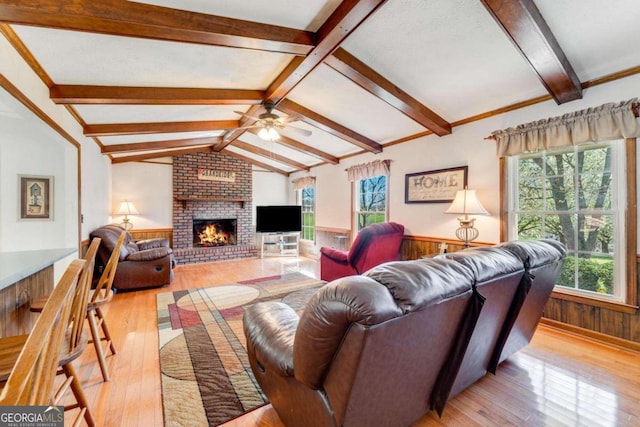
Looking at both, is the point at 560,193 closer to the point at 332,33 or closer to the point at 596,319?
the point at 596,319

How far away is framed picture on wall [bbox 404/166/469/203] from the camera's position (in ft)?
11.9

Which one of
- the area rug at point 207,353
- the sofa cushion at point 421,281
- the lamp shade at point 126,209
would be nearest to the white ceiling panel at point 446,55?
the sofa cushion at point 421,281

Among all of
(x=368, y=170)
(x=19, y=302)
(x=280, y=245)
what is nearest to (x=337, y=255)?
(x=368, y=170)

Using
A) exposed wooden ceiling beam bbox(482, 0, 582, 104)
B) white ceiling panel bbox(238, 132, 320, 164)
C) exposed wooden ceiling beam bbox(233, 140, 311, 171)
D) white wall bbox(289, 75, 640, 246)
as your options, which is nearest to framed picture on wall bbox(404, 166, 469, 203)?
white wall bbox(289, 75, 640, 246)

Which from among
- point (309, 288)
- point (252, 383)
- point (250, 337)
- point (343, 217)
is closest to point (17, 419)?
point (250, 337)

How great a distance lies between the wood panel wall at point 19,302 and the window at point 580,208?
4.30 meters

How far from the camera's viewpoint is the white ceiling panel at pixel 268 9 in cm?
190

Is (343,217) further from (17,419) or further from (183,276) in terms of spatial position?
(17,419)

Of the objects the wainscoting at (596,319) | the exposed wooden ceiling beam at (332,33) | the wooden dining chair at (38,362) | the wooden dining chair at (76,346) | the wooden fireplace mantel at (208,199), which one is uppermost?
the exposed wooden ceiling beam at (332,33)

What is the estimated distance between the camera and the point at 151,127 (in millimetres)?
4055

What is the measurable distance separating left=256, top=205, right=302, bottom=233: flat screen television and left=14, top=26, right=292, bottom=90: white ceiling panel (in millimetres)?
3573

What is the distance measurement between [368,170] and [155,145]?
3932 mm

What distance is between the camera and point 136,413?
1632 mm

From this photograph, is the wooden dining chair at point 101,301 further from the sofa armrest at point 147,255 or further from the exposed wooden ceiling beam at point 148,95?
the sofa armrest at point 147,255
